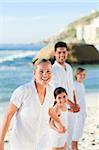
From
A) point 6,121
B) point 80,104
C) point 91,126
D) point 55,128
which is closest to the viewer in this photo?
point 6,121

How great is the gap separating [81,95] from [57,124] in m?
0.44

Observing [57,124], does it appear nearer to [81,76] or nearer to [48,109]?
[48,109]

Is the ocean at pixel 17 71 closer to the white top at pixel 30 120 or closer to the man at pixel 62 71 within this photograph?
the man at pixel 62 71

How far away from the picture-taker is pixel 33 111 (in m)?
2.01

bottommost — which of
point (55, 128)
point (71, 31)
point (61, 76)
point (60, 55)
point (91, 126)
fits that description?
point (91, 126)

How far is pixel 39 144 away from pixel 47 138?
5 cm

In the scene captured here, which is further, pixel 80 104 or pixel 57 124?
pixel 80 104

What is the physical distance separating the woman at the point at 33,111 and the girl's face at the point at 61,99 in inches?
11.1

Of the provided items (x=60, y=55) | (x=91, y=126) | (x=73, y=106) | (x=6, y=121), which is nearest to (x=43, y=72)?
(x=6, y=121)

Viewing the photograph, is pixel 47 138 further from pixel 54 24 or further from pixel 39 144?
pixel 54 24

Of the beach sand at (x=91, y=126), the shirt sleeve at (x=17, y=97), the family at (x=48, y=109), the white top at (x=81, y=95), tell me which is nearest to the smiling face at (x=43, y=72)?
the family at (x=48, y=109)

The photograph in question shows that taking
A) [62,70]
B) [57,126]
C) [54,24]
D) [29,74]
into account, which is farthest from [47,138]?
[54,24]

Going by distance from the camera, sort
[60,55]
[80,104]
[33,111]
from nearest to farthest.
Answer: [33,111]
[60,55]
[80,104]

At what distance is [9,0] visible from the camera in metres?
2.68
